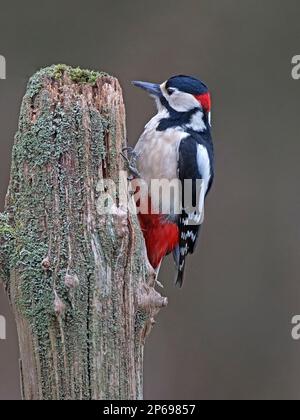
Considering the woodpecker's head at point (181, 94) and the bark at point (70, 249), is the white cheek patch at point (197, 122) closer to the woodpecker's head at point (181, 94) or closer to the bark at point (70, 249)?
the woodpecker's head at point (181, 94)

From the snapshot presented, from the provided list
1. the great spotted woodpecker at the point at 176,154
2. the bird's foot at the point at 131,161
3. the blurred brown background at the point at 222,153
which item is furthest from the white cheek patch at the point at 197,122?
the blurred brown background at the point at 222,153

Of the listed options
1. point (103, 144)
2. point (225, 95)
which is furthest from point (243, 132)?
point (103, 144)

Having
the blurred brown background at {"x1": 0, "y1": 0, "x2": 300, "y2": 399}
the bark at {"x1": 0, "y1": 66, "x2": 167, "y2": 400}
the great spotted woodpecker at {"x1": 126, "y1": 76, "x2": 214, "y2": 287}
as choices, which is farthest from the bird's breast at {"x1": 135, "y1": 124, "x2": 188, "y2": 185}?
the blurred brown background at {"x1": 0, "y1": 0, "x2": 300, "y2": 399}

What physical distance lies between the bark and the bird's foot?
81 millimetres

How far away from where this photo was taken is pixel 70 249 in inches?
71.9

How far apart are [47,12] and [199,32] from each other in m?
0.93

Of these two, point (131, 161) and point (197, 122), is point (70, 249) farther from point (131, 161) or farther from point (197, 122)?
point (197, 122)

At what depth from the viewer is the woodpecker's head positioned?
8.18ft

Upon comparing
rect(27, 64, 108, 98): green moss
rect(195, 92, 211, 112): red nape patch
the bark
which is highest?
rect(195, 92, 211, 112): red nape patch

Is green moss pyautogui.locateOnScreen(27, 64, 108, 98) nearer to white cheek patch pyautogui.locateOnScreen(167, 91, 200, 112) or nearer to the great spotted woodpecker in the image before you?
the great spotted woodpecker

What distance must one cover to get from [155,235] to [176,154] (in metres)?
0.26

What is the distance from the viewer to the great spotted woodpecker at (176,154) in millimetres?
2396

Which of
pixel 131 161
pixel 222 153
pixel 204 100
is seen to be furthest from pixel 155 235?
pixel 222 153

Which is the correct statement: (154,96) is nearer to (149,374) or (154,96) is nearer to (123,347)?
(123,347)
